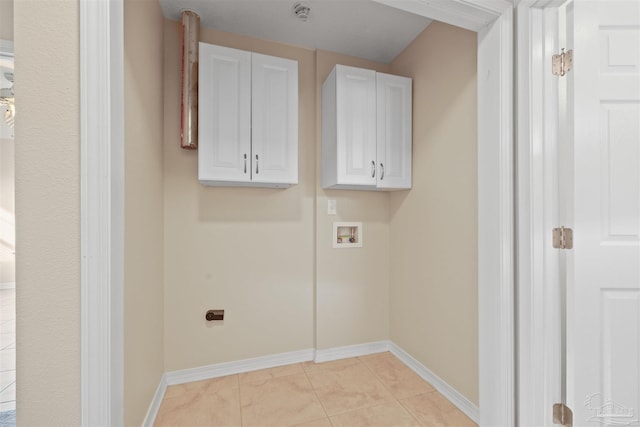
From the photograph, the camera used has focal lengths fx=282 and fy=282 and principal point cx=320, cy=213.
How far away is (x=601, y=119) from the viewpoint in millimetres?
1243

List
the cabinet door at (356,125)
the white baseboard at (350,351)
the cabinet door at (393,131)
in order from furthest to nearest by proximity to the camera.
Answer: the white baseboard at (350,351)
the cabinet door at (393,131)
the cabinet door at (356,125)

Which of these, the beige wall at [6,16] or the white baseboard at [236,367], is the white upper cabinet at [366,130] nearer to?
the white baseboard at [236,367]

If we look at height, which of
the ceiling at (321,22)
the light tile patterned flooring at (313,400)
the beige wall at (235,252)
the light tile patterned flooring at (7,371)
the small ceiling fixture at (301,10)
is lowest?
the light tile patterned flooring at (313,400)

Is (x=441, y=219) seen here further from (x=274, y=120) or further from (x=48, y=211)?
(x=48, y=211)

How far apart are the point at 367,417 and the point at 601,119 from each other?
1.97 meters

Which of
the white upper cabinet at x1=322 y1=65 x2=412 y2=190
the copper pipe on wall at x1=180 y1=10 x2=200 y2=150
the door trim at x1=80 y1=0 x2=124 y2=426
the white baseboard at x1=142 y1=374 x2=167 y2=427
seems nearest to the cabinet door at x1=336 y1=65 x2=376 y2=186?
the white upper cabinet at x1=322 y1=65 x2=412 y2=190

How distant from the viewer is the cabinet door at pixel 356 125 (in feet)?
7.04

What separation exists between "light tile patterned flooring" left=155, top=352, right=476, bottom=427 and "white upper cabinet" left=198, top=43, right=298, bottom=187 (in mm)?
1466

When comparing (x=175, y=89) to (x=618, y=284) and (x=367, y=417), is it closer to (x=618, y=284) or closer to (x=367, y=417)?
(x=367, y=417)

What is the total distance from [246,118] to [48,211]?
1456 mm

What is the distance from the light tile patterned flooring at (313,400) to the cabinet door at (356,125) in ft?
4.86

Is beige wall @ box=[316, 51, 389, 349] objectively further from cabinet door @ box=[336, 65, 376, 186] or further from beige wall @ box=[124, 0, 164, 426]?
beige wall @ box=[124, 0, 164, 426]

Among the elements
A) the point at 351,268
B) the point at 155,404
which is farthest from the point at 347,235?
the point at 155,404

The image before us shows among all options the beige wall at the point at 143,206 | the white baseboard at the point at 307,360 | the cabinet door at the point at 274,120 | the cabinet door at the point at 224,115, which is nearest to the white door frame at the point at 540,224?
the white baseboard at the point at 307,360
